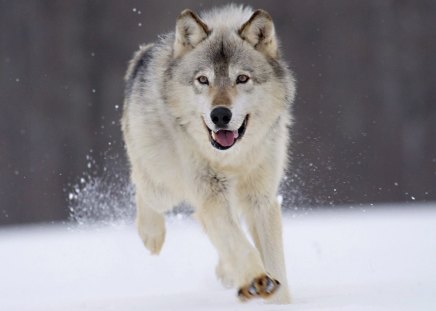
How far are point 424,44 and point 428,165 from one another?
2.96m

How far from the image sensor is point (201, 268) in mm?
7660

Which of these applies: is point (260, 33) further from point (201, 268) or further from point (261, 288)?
point (201, 268)

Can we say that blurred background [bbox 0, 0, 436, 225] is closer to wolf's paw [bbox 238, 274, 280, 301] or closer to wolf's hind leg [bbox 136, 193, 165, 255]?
wolf's hind leg [bbox 136, 193, 165, 255]

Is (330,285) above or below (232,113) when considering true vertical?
below

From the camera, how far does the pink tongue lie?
550 cm

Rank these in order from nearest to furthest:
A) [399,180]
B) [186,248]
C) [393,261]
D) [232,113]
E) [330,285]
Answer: [232,113] < [330,285] < [393,261] < [186,248] < [399,180]

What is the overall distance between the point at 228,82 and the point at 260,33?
46 cm

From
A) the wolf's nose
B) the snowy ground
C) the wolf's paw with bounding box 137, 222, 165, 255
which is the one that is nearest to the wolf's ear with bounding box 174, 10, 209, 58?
the wolf's nose

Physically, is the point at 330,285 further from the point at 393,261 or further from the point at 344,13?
→ the point at 344,13

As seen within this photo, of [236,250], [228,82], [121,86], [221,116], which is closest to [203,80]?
[228,82]

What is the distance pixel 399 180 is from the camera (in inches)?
703

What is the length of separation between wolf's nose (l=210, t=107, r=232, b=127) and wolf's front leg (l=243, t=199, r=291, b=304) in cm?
70

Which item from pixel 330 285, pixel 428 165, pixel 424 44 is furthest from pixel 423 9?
pixel 330 285

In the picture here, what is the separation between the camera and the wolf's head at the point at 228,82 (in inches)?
217
